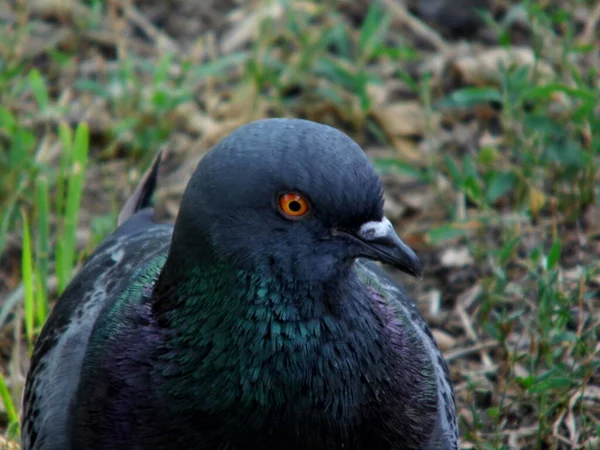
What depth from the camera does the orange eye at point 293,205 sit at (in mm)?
3477

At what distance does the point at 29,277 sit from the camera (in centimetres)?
500

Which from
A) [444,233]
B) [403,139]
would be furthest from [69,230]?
[403,139]

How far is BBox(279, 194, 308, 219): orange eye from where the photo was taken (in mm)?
3477

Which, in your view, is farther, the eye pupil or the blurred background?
the blurred background

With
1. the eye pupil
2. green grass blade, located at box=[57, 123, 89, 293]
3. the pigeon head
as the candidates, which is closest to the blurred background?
green grass blade, located at box=[57, 123, 89, 293]

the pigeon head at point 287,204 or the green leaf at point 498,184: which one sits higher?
the green leaf at point 498,184

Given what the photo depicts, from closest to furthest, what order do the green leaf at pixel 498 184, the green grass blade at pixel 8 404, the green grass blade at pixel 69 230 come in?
the green grass blade at pixel 8 404
the green grass blade at pixel 69 230
the green leaf at pixel 498 184

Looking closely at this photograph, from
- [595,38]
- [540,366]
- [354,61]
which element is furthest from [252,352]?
[595,38]

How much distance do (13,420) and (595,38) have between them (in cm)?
462

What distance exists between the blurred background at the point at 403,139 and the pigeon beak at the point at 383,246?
1.19 metres

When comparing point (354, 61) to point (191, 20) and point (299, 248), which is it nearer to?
point (191, 20)

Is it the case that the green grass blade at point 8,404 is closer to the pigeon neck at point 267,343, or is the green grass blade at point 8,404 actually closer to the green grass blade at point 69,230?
the green grass blade at point 69,230

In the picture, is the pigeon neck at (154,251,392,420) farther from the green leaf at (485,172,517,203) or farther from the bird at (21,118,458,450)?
the green leaf at (485,172,517,203)

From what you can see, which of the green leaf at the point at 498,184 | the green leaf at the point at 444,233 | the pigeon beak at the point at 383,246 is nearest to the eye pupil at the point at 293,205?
the pigeon beak at the point at 383,246
